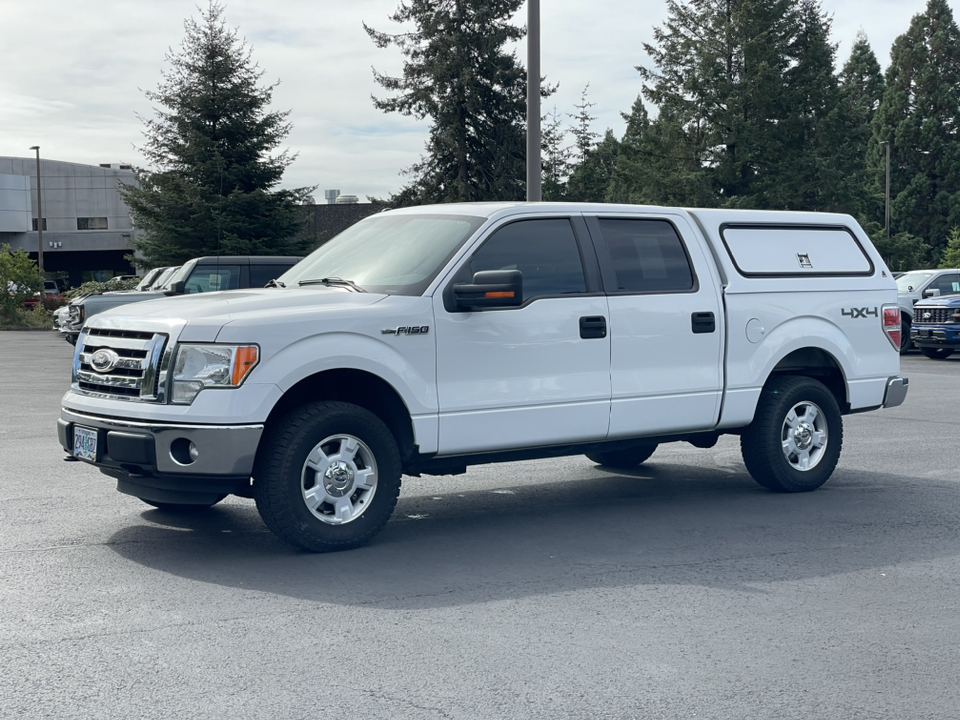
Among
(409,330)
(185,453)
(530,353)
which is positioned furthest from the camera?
(530,353)

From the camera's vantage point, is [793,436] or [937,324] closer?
[793,436]

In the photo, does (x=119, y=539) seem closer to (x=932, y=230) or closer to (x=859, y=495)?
(x=859, y=495)

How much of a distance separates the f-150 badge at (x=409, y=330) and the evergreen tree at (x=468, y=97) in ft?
132

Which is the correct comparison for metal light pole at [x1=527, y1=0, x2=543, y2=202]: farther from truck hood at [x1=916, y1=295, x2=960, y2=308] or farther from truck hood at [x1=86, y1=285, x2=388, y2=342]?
truck hood at [x1=916, y1=295, x2=960, y2=308]

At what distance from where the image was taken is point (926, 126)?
67750mm

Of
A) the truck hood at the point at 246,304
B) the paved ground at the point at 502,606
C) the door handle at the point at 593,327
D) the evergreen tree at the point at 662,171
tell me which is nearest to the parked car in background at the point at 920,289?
the evergreen tree at the point at 662,171

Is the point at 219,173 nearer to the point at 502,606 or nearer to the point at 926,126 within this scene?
the point at 502,606

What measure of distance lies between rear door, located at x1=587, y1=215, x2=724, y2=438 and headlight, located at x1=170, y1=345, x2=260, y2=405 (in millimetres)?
2494

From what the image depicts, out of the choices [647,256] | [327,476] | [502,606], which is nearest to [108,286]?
[647,256]

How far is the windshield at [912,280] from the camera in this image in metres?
26.1

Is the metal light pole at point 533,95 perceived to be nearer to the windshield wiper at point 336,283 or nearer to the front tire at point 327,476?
the windshield wiper at point 336,283

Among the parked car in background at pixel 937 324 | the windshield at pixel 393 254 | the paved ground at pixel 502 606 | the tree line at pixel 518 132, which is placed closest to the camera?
the paved ground at pixel 502 606

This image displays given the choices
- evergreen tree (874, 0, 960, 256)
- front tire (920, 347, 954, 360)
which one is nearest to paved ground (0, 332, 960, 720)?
front tire (920, 347, 954, 360)

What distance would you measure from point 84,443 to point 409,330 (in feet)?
6.37
